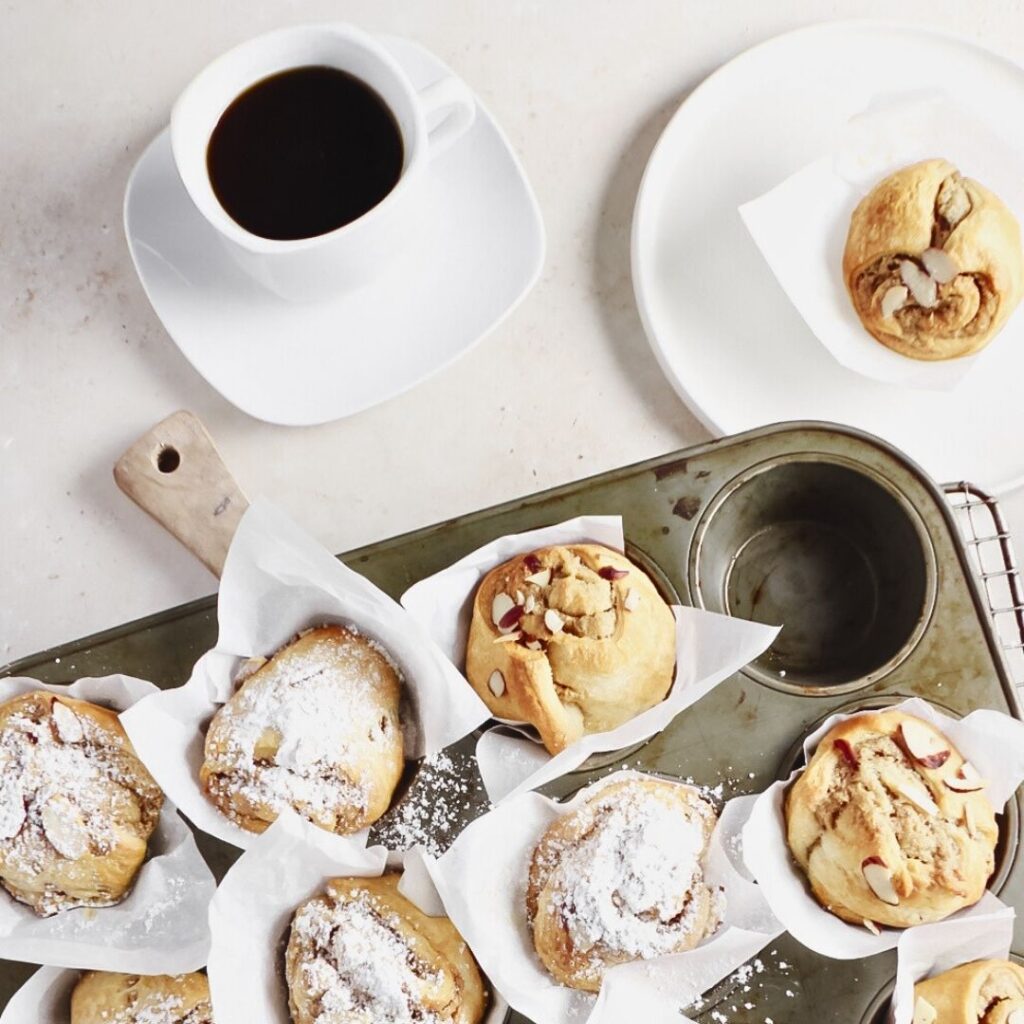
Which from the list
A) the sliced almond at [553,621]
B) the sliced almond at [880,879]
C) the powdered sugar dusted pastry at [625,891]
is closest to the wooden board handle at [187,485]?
the sliced almond at [553,621]

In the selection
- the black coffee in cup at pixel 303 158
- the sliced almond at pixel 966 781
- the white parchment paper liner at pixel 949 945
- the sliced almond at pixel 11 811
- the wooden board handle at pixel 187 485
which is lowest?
the white parchment paper liner at pixel 949 945

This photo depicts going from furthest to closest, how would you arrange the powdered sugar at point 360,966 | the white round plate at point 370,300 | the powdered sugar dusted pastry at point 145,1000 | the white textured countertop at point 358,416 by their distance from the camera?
the white textured countertop at point 358,416 < the white round plate at point 370,300 < the powdered sugar dusted pastry at point 145,1000 < the powdered sugar at point 360,966

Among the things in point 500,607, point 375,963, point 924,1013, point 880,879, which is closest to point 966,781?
point 880,879

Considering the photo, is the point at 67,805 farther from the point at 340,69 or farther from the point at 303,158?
the point at 340,69

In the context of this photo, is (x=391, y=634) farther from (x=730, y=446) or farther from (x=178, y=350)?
(x=178, y=350)

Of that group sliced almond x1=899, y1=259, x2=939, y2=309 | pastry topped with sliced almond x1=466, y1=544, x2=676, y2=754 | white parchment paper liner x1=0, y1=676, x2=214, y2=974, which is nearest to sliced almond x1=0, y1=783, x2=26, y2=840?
white parchment paper liner x1=0, y1=676, x2=214, y2=974

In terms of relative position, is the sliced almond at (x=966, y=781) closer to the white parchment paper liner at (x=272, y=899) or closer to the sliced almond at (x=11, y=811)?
the white parchment paper liner at (x=272, y=899)

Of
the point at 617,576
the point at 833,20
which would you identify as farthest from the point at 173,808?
the point at 833,20
